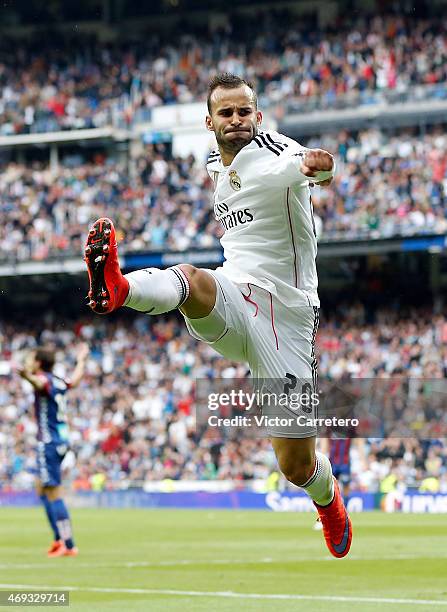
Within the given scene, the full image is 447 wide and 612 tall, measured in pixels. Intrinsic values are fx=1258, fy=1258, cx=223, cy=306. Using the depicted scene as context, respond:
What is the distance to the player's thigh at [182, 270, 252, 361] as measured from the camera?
752cm

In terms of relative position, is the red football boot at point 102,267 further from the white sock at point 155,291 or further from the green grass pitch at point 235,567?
the green grass pitch at point 235,567

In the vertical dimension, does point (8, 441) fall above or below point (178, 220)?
below

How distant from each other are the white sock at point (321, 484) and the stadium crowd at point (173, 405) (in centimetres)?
1784

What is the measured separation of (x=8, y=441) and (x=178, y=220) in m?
7.62

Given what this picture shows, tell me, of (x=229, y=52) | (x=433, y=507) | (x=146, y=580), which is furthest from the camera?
(x=229, y=52)

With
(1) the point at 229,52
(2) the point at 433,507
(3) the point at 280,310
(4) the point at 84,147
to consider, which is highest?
(1) the point at 229,52

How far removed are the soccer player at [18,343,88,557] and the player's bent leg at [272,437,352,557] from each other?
19.1ft

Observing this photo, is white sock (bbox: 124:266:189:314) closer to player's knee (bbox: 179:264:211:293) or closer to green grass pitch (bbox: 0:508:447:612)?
player's knee (bbox: 179:264:211:293)

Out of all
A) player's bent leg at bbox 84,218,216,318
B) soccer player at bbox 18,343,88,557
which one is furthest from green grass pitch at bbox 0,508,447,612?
player's bent leg at bbox 84,218,216,318

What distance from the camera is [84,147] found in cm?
3997

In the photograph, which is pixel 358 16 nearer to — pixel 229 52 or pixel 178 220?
pixel 229 52

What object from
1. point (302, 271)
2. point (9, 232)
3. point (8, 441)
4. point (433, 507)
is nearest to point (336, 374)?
point (433, 507)

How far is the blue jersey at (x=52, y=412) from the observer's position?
1443 centimetres

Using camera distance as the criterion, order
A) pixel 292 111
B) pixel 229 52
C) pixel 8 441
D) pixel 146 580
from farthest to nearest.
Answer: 1. pixel 229 52
2. pixel 292 111
3. pixel 8 441
4. pixel 146 580
